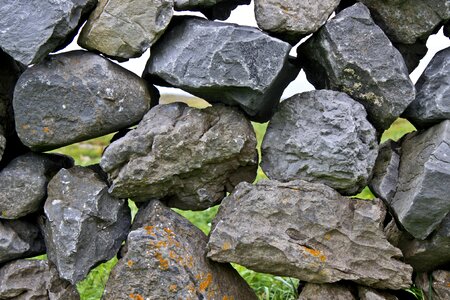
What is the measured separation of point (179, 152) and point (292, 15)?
111cm

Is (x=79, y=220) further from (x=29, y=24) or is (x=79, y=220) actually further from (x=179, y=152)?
(x=29, y=24)

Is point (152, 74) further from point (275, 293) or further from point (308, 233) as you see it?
point (275, 293)

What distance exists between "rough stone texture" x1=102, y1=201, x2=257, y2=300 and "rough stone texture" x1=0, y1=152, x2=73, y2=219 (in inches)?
28.0

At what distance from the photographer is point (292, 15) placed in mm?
3309

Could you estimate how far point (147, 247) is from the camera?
11.2 ft

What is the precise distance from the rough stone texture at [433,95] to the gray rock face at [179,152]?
43.8 inches

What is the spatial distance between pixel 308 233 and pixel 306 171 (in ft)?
1.30

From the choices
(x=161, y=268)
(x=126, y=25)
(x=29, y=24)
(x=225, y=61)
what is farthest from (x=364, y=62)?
(x=29, y=24)

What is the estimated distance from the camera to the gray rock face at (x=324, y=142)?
334 cm

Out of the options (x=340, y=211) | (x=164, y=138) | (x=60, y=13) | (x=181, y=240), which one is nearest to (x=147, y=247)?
(x=181, y=240)

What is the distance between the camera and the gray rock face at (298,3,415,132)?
11.0 ft

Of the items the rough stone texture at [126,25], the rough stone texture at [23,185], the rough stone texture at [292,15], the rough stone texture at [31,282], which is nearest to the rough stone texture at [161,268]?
the rough stone texture at [31,282]

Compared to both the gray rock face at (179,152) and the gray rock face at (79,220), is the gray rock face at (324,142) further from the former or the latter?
the gray rock face at (79,220)

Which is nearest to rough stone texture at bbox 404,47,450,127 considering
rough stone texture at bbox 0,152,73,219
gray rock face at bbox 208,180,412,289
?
gray rock face at bbox 208,180,412,289
